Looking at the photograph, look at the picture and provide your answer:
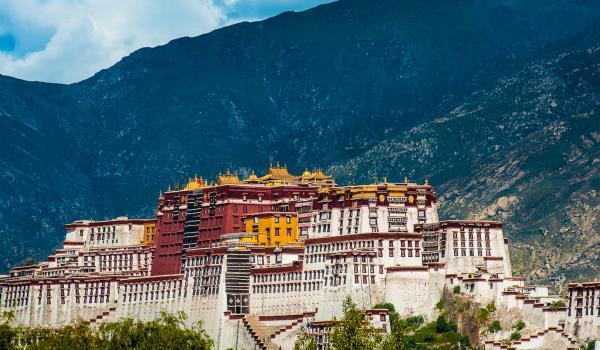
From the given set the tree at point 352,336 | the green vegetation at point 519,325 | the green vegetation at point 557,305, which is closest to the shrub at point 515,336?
the green vegetation at point 519,325

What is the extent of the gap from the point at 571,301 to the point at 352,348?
3267 centimetres

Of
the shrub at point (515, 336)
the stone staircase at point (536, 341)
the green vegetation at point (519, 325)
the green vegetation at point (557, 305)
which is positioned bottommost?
the stone staircase at point (536, 341)

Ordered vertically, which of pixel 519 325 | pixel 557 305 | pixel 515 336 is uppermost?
pixel 557 305

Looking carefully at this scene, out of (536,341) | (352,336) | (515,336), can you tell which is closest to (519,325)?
(515,336)

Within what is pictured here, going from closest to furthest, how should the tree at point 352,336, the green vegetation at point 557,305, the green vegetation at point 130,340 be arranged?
the tree at point 352,336 → the green vegetation at point 130,340 → the green vegetation at point 557,305

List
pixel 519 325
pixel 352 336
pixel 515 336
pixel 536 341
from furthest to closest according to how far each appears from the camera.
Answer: pixel 519 325 < pixel 515 336 < pixel 536 341 < pixel 352 336

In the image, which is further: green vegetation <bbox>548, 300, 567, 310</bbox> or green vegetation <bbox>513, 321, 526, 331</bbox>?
green vegetation <bbox>513, 321, 526, 331</bbox>

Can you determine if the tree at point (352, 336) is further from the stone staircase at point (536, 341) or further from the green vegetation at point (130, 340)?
the green vegetation at point (130, 340)

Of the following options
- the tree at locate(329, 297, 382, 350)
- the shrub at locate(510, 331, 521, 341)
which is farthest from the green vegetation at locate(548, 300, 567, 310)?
the tree at locate(329, 297, 382, 350)

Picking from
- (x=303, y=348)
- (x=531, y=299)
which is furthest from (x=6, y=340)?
(x=531, y=299)

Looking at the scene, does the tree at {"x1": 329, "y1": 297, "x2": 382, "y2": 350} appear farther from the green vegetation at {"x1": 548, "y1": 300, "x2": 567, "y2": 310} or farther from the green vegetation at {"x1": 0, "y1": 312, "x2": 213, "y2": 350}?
the green vegetation at {"x1": 548, "y1": 300, "x2": 567, "y2": 310}

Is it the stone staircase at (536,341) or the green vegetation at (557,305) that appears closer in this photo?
the stone staircase at (536,341)

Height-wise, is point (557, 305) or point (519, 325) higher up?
point (557, 305)

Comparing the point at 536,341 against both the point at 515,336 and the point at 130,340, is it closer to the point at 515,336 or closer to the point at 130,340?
the point at 515,336
